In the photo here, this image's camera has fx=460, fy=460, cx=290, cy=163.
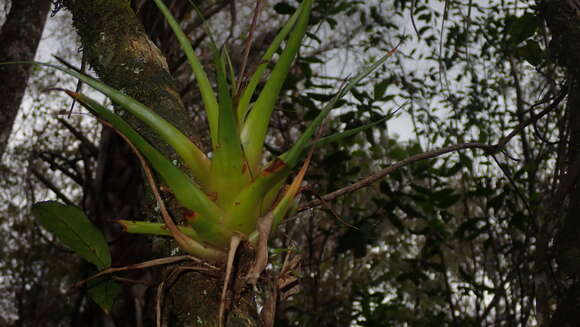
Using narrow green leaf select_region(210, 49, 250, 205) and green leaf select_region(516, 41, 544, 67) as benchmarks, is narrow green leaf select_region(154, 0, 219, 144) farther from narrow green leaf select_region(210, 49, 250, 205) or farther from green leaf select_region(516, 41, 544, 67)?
green leaf select_region(516, 41, 544, 67)

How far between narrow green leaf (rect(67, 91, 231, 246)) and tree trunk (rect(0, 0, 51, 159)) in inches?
68.1

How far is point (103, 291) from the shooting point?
0.88m

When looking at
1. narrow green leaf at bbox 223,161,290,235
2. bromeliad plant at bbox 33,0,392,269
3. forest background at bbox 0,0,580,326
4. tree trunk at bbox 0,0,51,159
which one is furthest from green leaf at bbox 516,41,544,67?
tree trunk at bbox 0,0,51,159

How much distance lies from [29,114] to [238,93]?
291 inches

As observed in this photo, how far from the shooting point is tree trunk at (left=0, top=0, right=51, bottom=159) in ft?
6.68

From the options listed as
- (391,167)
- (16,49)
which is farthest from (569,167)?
(16,49)

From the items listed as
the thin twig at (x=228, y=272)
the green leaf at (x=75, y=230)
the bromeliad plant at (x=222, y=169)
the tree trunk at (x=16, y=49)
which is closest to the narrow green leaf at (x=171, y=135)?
the bromeliad plant at (x=222, y=169)

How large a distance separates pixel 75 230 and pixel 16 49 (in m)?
1.81

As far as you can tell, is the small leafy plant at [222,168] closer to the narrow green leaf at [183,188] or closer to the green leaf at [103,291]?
the narrow green leaf at [183,188]

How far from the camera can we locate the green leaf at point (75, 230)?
2.46 feet

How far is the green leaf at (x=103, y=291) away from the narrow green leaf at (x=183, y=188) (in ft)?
1.18

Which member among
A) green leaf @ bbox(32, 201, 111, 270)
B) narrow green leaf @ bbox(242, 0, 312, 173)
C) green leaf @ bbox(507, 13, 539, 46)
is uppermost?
green leaf @ bbox(507, 13, 539, 46)

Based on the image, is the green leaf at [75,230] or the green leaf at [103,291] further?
the green leaf at [103,291]

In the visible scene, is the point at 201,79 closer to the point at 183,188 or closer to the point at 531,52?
the point at 183,188
